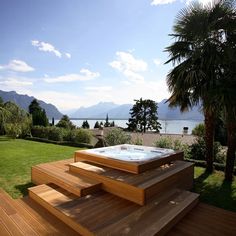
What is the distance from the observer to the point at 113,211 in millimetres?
Answer: 3535

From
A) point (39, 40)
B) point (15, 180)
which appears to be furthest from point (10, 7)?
point (15, 180)

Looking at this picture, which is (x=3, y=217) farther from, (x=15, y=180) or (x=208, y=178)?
(x=208, y=178)

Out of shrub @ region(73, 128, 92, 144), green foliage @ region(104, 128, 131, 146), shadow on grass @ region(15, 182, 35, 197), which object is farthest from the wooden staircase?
shrub @ region(73, 128, 92, 144)

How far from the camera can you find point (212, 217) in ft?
12.1

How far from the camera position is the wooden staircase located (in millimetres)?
3105

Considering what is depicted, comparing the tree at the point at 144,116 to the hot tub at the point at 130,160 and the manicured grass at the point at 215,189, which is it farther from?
the hot tub at the point at 130,160

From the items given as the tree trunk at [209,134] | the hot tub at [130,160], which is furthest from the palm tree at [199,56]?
the hot tub at [130,160]

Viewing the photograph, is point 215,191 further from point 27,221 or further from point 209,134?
point 27,221

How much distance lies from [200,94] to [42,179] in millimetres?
5047

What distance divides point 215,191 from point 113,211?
9.71 feet

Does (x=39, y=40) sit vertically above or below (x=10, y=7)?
A: below

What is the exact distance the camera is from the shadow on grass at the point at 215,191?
4.39m

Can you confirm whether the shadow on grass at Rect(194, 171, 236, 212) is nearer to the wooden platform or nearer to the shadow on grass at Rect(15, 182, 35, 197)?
the wooden platform

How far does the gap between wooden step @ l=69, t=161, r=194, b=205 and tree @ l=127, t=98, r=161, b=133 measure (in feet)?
93.7
